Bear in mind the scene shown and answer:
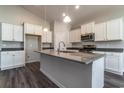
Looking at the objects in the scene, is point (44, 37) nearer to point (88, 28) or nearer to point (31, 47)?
point (31, 47)

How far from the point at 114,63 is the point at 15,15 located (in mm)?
5535

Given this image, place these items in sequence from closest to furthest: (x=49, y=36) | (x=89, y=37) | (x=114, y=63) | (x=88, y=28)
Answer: (x=114, y=63) < (x=89, y=37) < (x=88, y=28) < (x=49, y=36)

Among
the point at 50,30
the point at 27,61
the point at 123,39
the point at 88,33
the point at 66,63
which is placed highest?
the point at 50,30

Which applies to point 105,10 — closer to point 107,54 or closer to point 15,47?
point 107,54

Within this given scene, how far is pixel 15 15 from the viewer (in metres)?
5.02

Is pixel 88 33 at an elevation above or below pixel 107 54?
above

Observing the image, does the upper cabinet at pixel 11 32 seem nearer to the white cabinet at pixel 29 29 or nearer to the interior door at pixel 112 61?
the white cabinet at pixel 29 29

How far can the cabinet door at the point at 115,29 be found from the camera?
3.72 meters

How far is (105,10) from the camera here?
451 centimetres

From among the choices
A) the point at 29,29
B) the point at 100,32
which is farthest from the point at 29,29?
the point at 100,32

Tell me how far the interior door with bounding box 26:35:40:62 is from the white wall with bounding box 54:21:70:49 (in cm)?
136
